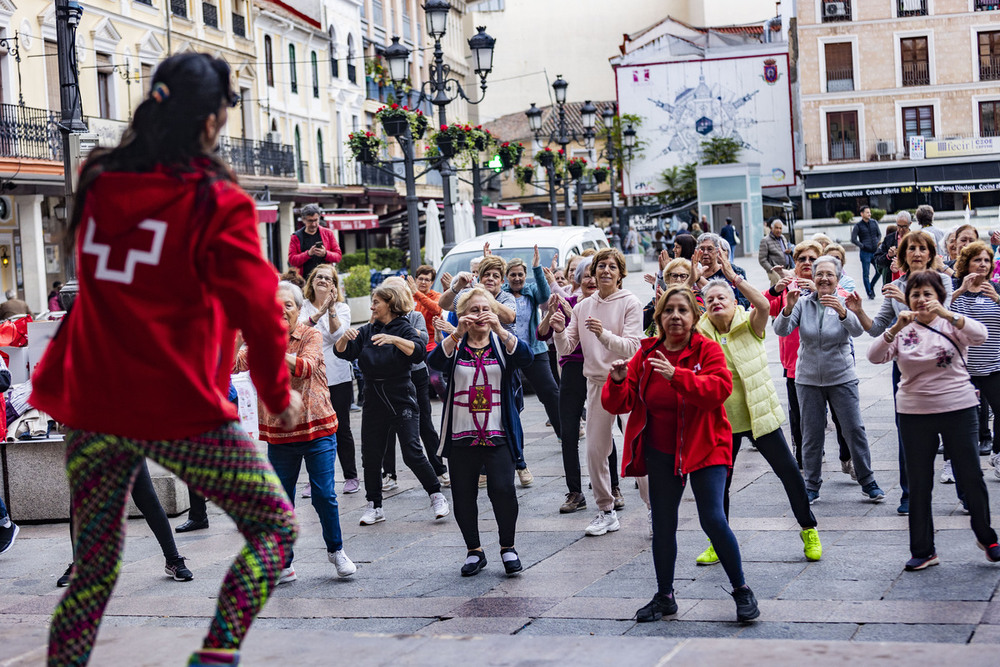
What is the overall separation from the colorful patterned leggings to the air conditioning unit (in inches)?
2433

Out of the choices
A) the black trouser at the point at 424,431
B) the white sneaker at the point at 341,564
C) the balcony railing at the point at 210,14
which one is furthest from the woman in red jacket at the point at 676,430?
the balcony railing at the point at 210,14

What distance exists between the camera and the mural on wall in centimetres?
6469

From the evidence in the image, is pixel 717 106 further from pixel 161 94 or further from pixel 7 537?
pixel 161 94

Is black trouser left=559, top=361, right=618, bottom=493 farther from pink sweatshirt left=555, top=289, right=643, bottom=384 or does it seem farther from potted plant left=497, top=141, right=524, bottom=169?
potted plant left=497, top=141, right=524, bottom=169

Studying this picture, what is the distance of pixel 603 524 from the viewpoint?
8156 mm

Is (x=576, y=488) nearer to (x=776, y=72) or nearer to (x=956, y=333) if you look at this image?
(x=956, y=333)

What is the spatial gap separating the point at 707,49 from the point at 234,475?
69321mm

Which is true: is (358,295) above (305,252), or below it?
below

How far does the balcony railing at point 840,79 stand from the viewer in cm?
6166

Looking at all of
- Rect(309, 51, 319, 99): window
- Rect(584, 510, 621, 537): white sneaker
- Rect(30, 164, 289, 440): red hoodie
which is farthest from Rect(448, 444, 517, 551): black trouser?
Rect(309, 51, 319, 99): window

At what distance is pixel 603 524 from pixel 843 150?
56704 mm

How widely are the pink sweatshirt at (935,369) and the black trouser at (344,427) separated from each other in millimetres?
4868

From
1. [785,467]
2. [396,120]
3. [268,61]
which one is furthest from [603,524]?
[268,61]

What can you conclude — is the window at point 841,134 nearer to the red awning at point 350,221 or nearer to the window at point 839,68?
the window at point 839,68
